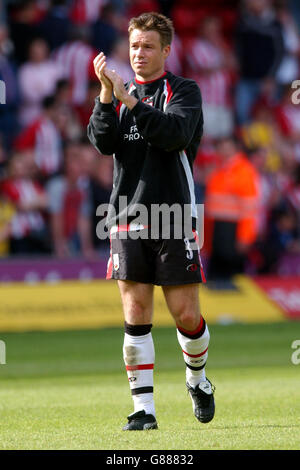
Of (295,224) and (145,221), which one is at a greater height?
(145,221)

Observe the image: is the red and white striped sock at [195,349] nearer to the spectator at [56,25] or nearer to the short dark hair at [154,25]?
the short dark hair at [154,25]

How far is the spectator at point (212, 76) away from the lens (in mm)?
18875

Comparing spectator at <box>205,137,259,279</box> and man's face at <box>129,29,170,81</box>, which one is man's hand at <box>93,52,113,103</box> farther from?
spectator at <box>205,137,259,279</box>

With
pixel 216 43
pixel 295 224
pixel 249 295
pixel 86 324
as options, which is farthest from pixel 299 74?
pixel 86 324

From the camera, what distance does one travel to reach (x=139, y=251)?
6.18m

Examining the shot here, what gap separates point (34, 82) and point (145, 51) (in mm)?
10679

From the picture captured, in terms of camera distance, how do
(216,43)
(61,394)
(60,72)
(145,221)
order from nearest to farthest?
(145,221) < (61,394) < (60,72) < (216,43)

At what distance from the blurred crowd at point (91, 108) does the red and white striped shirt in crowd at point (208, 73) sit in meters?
0.02

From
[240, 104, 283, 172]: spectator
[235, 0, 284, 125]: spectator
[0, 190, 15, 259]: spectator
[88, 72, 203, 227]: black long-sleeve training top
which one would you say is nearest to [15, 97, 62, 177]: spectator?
[0, 190, 15, 259]: spectator

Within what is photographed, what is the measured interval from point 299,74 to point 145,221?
610 inches

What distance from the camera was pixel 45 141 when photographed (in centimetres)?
1611

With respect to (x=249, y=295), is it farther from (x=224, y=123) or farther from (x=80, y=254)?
(x=224, y=123)

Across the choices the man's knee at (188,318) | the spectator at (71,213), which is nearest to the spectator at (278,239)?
the spectator at (71,213)

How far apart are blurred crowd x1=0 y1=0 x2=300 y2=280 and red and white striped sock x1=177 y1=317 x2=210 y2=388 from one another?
844cm
